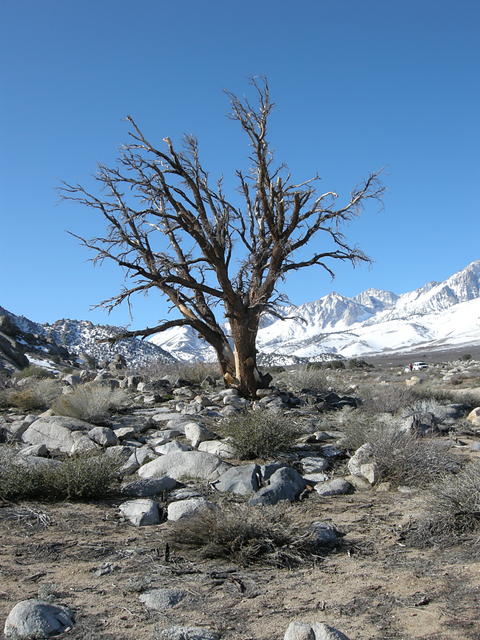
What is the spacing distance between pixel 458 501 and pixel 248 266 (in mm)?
10429

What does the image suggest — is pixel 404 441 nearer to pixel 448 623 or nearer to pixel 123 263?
pixel 448 623

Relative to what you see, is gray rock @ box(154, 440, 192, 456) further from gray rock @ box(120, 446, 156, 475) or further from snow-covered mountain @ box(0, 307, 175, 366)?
snow-covered mountain @ box(0, 307, 175, 366)

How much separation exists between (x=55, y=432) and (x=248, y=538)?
5.51m

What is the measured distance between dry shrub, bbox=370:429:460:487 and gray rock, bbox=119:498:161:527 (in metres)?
2.78

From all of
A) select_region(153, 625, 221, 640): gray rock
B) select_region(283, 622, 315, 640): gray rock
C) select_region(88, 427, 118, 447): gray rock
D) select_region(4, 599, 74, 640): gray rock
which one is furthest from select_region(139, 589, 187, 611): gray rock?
select_region(88, 427, 118, 447): gray rock

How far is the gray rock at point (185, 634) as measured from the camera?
337 centimetres

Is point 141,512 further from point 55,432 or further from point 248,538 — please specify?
point 55,432

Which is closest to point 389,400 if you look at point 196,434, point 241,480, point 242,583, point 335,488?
point 196,434

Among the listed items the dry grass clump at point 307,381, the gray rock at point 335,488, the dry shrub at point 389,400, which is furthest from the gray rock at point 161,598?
the dry grass clump at point 307,381

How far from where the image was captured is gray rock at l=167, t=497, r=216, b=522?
18.3 feet

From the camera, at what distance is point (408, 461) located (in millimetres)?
7047

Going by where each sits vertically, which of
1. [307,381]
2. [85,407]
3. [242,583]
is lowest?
[242,583]

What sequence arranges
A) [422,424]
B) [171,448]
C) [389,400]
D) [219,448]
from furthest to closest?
1. [389,400]
2. [422,424]
3. [219,448]
4. [171,448]

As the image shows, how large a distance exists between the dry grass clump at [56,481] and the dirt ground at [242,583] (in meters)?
0.68
